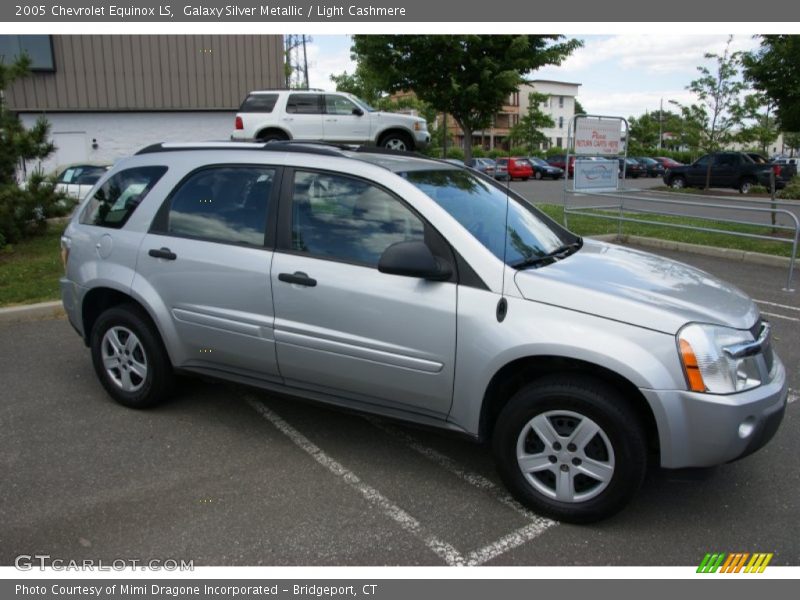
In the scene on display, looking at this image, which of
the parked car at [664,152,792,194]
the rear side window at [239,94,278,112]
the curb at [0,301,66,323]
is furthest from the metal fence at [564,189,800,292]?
the parked car at [664,152,792,194]

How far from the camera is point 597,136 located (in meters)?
12.9

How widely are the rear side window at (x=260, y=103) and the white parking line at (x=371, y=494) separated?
32.7ft

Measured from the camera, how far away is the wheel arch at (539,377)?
3.25 meters

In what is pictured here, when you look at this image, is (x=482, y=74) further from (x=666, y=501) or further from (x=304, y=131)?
(x=666, y=501)

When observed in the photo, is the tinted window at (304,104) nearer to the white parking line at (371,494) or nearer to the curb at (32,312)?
the curb at (32,312)

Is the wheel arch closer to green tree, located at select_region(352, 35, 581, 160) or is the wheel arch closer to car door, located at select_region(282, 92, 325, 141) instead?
car door, located at select_region(282, 92, 325, 141)

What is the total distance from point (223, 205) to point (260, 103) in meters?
9.95

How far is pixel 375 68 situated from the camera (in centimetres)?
1861

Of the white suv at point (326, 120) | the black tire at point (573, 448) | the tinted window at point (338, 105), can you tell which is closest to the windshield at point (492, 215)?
the black tire at point (573, 448)

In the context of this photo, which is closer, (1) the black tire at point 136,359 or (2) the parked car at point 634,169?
(1) the black tire at point 136,359

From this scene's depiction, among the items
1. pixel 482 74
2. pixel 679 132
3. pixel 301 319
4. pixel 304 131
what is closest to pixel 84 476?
pixel 301 319

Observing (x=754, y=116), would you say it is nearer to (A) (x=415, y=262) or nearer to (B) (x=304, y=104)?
(B) (x=304, y=104)

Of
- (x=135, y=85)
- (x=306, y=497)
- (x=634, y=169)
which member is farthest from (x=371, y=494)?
(x=634, y=169)
